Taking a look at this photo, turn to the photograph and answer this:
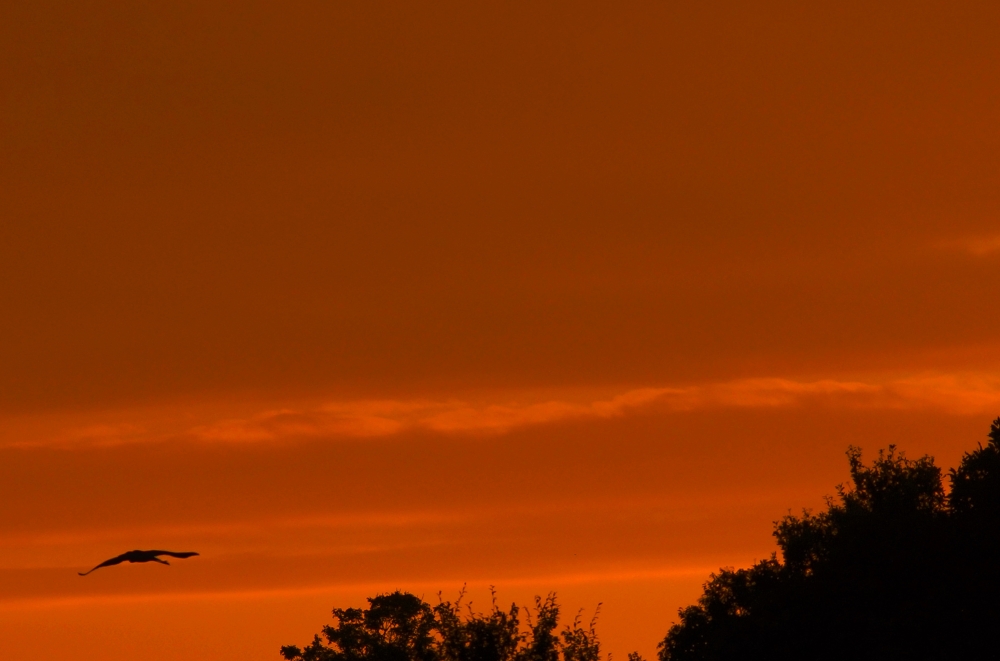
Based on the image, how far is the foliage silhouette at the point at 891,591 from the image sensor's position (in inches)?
3095

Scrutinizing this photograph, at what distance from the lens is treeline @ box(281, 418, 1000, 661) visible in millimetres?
77625

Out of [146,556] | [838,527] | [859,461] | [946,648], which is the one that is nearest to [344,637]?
[859,461]

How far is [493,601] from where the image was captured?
66.9 metres

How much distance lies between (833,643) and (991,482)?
43.7 ft

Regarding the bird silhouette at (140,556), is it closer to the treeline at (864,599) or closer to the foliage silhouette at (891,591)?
the treeline at (864,599)

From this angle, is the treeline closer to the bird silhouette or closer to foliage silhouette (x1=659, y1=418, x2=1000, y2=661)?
foliage silhouette (x1=659, y1=418, x2=1000, y2=661)

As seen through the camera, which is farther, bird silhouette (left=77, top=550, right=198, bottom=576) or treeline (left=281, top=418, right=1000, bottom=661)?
treeline (left=281, top=418, right=1000, bottom=661)

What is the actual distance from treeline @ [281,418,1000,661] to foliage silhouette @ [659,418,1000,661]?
7 cm

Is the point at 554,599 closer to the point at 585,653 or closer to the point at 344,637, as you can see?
the point at 585,653

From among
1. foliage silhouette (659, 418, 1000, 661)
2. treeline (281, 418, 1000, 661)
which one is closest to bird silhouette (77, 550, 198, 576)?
treeline (281, 418, 1000, 661)

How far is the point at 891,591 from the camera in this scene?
81938 mm

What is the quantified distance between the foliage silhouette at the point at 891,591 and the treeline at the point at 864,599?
7 centimetres

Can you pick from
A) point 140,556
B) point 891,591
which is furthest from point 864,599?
point 140,556

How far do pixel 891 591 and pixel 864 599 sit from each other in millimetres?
1605
